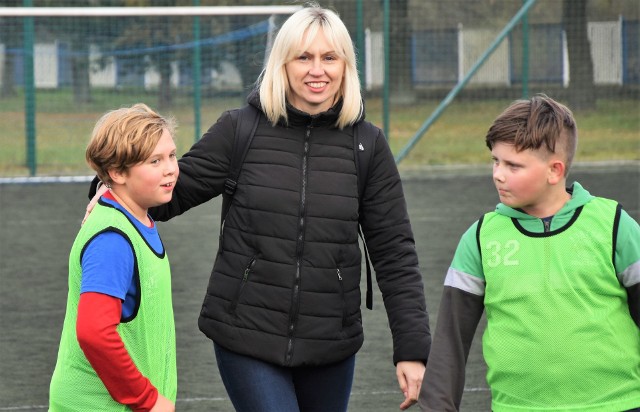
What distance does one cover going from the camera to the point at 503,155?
3250mm

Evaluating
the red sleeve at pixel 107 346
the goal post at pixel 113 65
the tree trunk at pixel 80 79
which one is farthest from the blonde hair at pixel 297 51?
the tree trunk at pixel 80 79

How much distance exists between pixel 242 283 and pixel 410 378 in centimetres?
54

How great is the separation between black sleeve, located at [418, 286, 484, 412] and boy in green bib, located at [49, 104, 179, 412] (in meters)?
0.66

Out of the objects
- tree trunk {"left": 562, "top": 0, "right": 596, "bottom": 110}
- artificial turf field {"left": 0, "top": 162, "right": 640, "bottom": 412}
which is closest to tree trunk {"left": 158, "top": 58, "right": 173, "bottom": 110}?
artificial turf field {"left": 0, "top": 162, "right": 640, "bottom": 412}

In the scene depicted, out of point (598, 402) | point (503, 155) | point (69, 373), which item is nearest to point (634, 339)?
point (598, 402)

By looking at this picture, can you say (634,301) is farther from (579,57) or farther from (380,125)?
(579,57)

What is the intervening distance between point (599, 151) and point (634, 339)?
17024 millimetres

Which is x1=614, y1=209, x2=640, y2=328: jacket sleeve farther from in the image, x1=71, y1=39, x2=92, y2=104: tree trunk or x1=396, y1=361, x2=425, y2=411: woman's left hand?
x1=71, y1=39, x2=92, y2=104: tree trunk

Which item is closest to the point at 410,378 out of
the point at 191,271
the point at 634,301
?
the point at 634,301

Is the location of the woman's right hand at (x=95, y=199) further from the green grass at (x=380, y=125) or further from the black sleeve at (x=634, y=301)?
the green grass at (x=380, y=125)

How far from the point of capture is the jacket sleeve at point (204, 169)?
3.64 meters

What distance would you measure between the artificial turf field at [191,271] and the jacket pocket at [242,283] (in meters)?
2.21

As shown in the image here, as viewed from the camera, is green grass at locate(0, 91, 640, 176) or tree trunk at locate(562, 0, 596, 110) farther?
tree trunk at locate(562, 0, 596, 110)

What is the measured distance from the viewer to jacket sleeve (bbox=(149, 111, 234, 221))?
3.64 meters
